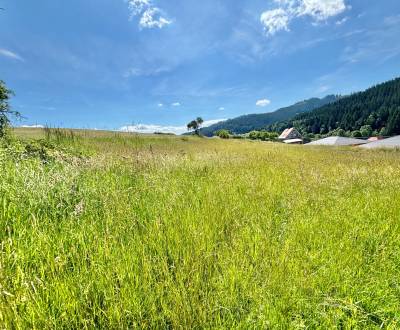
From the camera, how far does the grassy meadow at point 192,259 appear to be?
1.59 meters

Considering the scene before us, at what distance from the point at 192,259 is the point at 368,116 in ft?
487

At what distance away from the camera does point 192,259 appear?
2.17 meters

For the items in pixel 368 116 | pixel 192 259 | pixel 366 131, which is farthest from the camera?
pixel 368 116

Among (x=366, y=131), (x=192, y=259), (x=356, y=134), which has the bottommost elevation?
(x=192, y=259)

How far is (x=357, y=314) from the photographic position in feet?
5.91

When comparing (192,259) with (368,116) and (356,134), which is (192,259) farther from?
(368,116)

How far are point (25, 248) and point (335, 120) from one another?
528ft

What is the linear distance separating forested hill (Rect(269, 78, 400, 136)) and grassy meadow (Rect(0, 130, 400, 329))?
398 ft

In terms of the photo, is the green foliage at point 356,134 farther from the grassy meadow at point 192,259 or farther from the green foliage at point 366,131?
the grassy meadow at point 192,259

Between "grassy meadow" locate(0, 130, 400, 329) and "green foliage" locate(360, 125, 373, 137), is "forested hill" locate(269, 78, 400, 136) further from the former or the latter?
"grassy meadow" locate(0, 130, 400, 329)

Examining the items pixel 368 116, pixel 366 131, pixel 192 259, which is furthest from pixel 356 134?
pixel 192 259

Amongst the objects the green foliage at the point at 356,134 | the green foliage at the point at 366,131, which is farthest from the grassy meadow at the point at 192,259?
the green foliage at the point at 356,134

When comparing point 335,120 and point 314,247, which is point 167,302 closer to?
point 314,247

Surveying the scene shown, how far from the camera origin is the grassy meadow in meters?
Result: 1.59
